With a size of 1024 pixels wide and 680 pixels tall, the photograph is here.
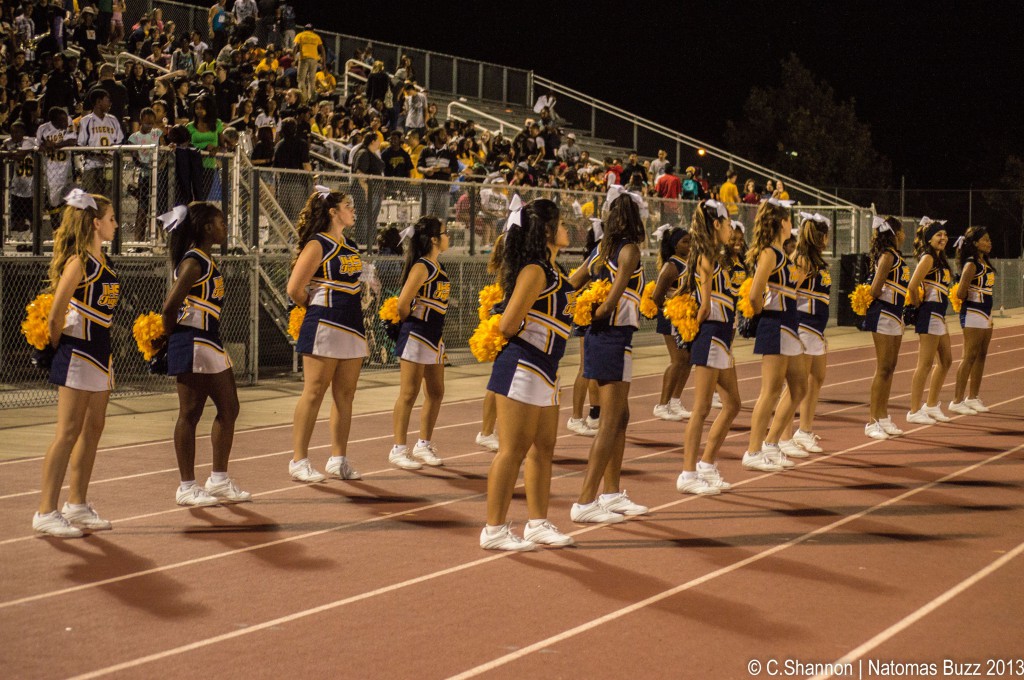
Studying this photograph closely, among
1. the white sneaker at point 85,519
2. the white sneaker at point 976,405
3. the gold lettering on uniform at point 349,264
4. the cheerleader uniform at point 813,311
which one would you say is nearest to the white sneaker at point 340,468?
the gold lettering on uniform at point 349,264

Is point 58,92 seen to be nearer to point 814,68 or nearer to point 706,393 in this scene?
point 706,393

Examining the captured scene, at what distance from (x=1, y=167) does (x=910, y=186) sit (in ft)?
188

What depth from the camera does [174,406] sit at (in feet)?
43.3

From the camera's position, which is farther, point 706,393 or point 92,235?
point 706,393

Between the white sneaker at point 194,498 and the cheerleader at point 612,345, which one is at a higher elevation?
the cheerleader at point 612,345

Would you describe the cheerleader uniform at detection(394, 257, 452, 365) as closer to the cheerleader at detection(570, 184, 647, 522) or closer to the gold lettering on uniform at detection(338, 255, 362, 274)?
the gold lettering on uniform at detection(338, 255, 362, 274)

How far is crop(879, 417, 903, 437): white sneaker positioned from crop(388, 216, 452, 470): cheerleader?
174 inches

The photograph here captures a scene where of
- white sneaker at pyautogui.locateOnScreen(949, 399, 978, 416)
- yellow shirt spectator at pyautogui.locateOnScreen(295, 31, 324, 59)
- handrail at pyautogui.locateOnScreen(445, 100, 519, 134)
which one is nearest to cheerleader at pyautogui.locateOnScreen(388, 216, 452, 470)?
white sneaker at pyautogui.locateOnScreen(949, 399, 978, 416)

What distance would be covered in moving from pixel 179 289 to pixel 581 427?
4.95m

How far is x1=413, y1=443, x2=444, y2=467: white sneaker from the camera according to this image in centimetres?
993

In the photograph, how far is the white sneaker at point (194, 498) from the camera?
26.8ft

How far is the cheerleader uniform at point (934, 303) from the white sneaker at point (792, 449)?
92.1 inches

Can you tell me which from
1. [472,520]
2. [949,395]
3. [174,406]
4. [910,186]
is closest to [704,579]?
[472,520]

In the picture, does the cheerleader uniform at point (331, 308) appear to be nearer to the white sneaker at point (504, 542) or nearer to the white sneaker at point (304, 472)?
the white sneaker at point (304, 472)
